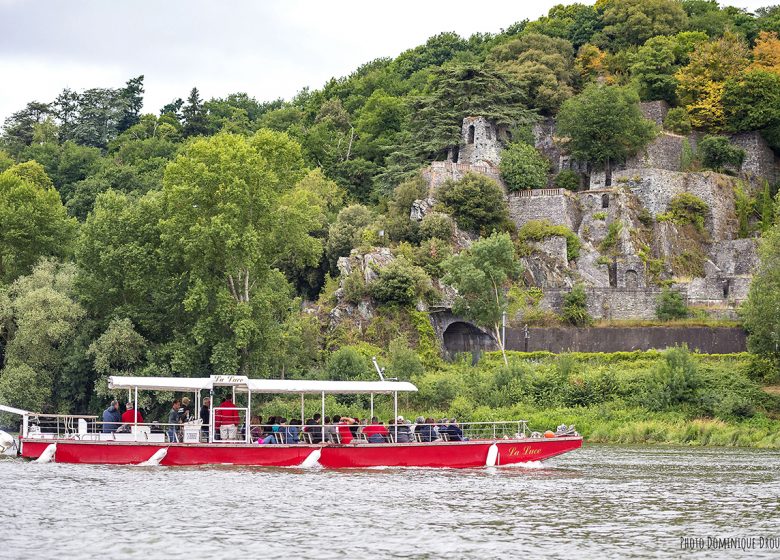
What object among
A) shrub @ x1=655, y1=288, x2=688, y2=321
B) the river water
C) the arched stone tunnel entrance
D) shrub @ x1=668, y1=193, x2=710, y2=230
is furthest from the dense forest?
the river water

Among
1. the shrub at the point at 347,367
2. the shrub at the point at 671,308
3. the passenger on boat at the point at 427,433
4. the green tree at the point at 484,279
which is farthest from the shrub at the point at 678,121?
the passenger on boat at the point at 427,433

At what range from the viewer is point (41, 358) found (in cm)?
5966

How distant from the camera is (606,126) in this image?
7706cm

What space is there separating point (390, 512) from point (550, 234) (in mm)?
43579

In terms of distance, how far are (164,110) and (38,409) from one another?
72890 mm

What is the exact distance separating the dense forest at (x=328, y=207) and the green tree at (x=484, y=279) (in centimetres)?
13

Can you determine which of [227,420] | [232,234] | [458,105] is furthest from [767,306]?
[458,105]

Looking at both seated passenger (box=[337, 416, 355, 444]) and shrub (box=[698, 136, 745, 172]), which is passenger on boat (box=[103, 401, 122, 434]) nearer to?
seated passenger (box=[337, 416, 355, 444])

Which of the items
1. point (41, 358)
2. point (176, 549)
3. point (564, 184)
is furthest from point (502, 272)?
point (176, 549)

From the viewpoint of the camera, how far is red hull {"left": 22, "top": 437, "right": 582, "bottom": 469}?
40.3 metres

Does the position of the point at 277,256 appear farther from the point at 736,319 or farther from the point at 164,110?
the point at 164,110

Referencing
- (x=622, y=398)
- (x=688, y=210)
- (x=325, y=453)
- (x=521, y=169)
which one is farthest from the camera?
(x=521, y=169)

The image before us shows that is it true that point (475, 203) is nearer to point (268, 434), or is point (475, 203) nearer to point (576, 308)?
point (576, 308)

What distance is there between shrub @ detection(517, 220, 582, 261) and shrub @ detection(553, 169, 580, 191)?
6.18 meters
